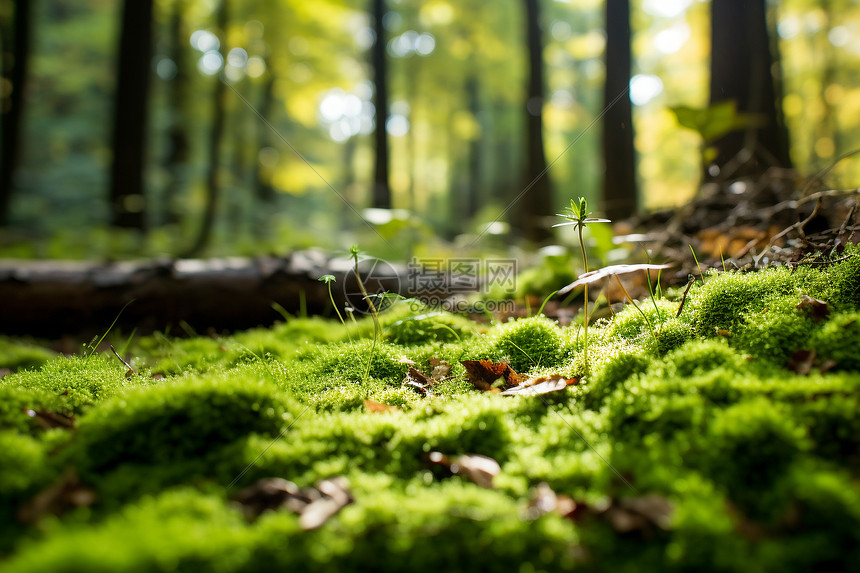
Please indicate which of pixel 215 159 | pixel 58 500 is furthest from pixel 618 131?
pixel 215 159

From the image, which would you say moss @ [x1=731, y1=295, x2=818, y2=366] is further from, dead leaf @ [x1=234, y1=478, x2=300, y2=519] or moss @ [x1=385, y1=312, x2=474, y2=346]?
dead leaf @ [x1=234, y1=478, x2=300, y2=519]

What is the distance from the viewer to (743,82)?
192 inches

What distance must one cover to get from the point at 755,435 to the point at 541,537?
613 millimetres

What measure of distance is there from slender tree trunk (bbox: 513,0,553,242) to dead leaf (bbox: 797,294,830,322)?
249 inches

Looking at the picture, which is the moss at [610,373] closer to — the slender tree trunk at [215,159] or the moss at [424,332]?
the moss at [424,332]

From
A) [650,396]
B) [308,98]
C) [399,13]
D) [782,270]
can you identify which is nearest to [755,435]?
[650,396]

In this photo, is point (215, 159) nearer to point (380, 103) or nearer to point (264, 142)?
point (380, 103)

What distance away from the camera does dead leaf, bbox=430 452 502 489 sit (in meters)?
1.24

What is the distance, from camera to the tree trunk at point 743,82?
466cm

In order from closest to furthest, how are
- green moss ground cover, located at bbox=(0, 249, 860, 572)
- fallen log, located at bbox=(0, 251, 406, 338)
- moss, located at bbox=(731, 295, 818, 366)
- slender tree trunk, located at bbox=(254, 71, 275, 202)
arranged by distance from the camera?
green moss ground cover, located at bbox=(0, 249, 860, 572) < moss, located at bbox=(731, 295, 818, 366) < fallen log, located at bbox=(0, 251, 406, 338) < slender tree trunk, located at bbox=(254, 71, 275, 202)

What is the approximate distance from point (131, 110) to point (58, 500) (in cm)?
886

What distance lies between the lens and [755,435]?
112cm

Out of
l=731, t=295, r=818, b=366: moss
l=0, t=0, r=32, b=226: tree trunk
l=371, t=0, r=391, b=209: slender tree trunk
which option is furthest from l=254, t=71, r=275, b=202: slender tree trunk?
l=731, t=295, r=818, b=366: moss

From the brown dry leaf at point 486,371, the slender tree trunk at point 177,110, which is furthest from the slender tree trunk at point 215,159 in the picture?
the brown dry leaf at point 486,371
